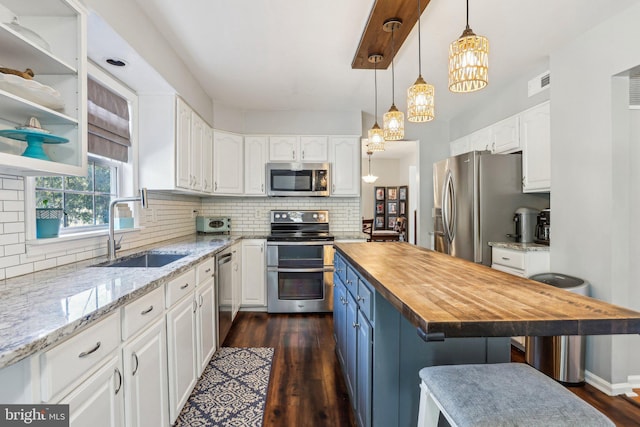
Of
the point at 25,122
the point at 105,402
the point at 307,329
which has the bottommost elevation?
the point at 307,329

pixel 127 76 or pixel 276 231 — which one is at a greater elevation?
pixel 127 76

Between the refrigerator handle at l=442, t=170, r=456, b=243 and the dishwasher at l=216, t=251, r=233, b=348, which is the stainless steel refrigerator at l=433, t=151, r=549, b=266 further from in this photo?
the dishwasher at l=216, t=251, r=233, b=348

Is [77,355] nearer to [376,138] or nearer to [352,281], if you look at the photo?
[352,281]

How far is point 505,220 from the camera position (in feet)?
10.5

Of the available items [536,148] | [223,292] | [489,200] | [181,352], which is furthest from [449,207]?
[181,352]

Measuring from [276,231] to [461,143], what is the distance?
2.84 m

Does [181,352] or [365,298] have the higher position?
[365,298]

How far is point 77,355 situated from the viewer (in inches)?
38.1

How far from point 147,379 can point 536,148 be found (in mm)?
3535

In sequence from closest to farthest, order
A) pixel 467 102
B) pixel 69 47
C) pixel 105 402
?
1. pixel 105 402
2. pixel 69 47
3. pixel 467 102

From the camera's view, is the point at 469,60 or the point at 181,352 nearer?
the point at 469,60

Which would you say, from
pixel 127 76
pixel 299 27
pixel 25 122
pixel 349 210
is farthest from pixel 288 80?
pixel 25 122

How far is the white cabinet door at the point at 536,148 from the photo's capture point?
2817mm

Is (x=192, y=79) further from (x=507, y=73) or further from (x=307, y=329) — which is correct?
(x=507, y=73)
